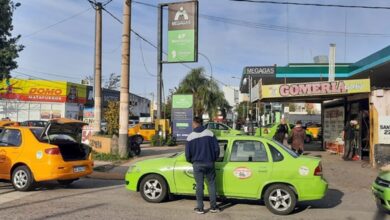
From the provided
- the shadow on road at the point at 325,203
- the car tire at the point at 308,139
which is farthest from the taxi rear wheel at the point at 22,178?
the car tire at the point at 308,139

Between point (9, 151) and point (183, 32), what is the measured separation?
16.7 meters

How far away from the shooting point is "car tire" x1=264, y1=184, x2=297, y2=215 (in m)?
8.64

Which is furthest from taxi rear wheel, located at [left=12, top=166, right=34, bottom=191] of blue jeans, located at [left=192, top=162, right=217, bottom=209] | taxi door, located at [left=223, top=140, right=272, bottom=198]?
taxi door, located at [left=223, top=140, right=272, bottom=198]

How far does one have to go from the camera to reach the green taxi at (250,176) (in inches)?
341

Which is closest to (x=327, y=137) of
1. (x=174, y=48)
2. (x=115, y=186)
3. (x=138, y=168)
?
(x=174, y=48)

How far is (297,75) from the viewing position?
108 ft

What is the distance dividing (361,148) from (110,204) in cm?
1305

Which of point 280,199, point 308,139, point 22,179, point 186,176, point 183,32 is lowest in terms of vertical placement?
point 280,199

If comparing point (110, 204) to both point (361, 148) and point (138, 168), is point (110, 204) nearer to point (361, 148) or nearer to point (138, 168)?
point (138, 168)

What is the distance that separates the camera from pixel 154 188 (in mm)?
9406

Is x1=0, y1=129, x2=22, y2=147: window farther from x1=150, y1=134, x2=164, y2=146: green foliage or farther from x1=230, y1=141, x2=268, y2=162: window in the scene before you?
x1=150, y1=134, x2=164, y2=146: green foliage

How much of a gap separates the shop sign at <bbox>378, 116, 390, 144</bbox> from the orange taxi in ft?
35.1

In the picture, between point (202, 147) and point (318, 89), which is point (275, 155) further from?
point (318, 89)

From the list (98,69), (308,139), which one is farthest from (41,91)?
(98,69)
